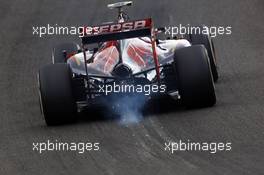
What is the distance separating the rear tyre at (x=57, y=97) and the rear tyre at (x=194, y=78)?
154 centimetres

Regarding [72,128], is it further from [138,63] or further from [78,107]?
[138,63]

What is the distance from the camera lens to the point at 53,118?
1415 cm

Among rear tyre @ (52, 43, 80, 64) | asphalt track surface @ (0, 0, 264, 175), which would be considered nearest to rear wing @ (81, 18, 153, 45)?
asphalt track surface @ (0, 0, 264, 175)

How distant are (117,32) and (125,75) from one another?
25.5 inches

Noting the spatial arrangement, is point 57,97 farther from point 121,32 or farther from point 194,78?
point 194,78

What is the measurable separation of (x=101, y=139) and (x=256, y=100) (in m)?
3.04

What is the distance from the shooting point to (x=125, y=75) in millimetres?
14438

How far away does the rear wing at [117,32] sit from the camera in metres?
14.1

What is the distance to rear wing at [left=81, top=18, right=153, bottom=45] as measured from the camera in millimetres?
14148

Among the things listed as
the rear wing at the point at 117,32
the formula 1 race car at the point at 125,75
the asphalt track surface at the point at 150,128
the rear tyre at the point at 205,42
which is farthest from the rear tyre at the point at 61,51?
the rear wing at the point at 117,32

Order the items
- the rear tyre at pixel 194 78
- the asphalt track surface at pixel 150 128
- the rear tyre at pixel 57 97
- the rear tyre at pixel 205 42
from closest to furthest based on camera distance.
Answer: the asphalt track surface at pixel 150 128
the rear tyre at pixel 194 78
the rear tyre at pixel 57 97
the rear tyre at pixel 205 42

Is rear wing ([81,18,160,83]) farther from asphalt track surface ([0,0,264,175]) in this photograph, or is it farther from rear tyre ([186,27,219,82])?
rear tyre ([186,27,219,82])

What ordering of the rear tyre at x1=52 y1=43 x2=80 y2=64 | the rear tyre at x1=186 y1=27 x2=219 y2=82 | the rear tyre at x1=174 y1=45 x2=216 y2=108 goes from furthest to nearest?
the rear tyre at x1=52 y1=43 x2=80 y2=64
the rear tyre at x1=186 y1=27 x2=219 y2=82
the rear tyre at x1=174 y1=45 x2=216 y2=108

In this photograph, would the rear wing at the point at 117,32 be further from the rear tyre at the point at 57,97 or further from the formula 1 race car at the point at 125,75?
the rear tyre at the point at 57,97
